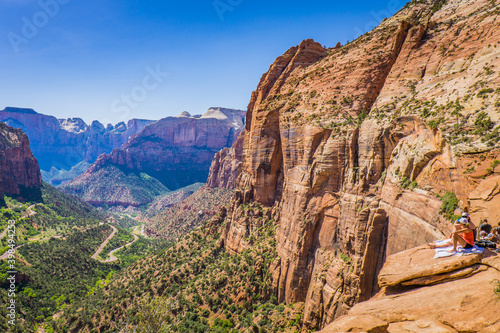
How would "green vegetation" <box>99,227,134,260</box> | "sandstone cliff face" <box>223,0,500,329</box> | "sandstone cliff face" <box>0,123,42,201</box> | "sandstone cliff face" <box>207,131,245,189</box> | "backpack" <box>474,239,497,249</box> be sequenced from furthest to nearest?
"sandstone cliff face" <box>207,131,245,189</box>, "sandstone cliff face" <box>0,123,42,201</box>, "green vegetation" <box>99,227,134,260</box>, "sandstone cliff face" <box>223,0,500,329</box>, "backpack" <box>474,239,497,249</box>

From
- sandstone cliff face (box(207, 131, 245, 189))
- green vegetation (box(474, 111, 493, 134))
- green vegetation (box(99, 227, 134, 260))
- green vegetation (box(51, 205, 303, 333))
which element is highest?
green vegetation (box(474, 111, 493, 134))

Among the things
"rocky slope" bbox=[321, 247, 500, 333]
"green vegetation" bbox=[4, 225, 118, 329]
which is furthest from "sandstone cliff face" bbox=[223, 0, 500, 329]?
"green vegetation" bbox=[4, 225, 118, 329]

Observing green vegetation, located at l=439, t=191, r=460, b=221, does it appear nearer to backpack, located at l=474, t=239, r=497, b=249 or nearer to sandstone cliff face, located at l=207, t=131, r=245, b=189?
backpack, located at l=474, t=239, r=497, b=249

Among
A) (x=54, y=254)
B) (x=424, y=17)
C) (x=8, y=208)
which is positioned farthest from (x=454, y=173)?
(x=8, y=208)

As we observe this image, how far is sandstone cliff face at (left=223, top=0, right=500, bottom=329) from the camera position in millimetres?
19891

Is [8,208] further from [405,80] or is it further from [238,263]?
[405,80]

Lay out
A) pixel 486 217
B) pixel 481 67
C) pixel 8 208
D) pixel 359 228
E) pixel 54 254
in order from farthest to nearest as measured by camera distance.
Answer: pixel 8 208 < pixel 54 254 < pixel 359 228 < pixel 481 67 < pixel 486 217

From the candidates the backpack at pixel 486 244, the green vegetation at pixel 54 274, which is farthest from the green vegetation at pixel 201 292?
the backpack at pixel 486 244

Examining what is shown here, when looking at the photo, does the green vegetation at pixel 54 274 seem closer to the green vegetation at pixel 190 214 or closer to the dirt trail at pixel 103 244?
the dirt trail at pixel 103 244

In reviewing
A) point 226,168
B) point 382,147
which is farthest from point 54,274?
point 226,168

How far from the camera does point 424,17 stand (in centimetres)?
3578

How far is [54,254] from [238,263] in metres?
70.2

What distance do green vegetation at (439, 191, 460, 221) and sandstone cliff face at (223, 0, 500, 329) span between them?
0.40 m

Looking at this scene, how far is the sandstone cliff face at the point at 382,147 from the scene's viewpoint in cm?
1989
